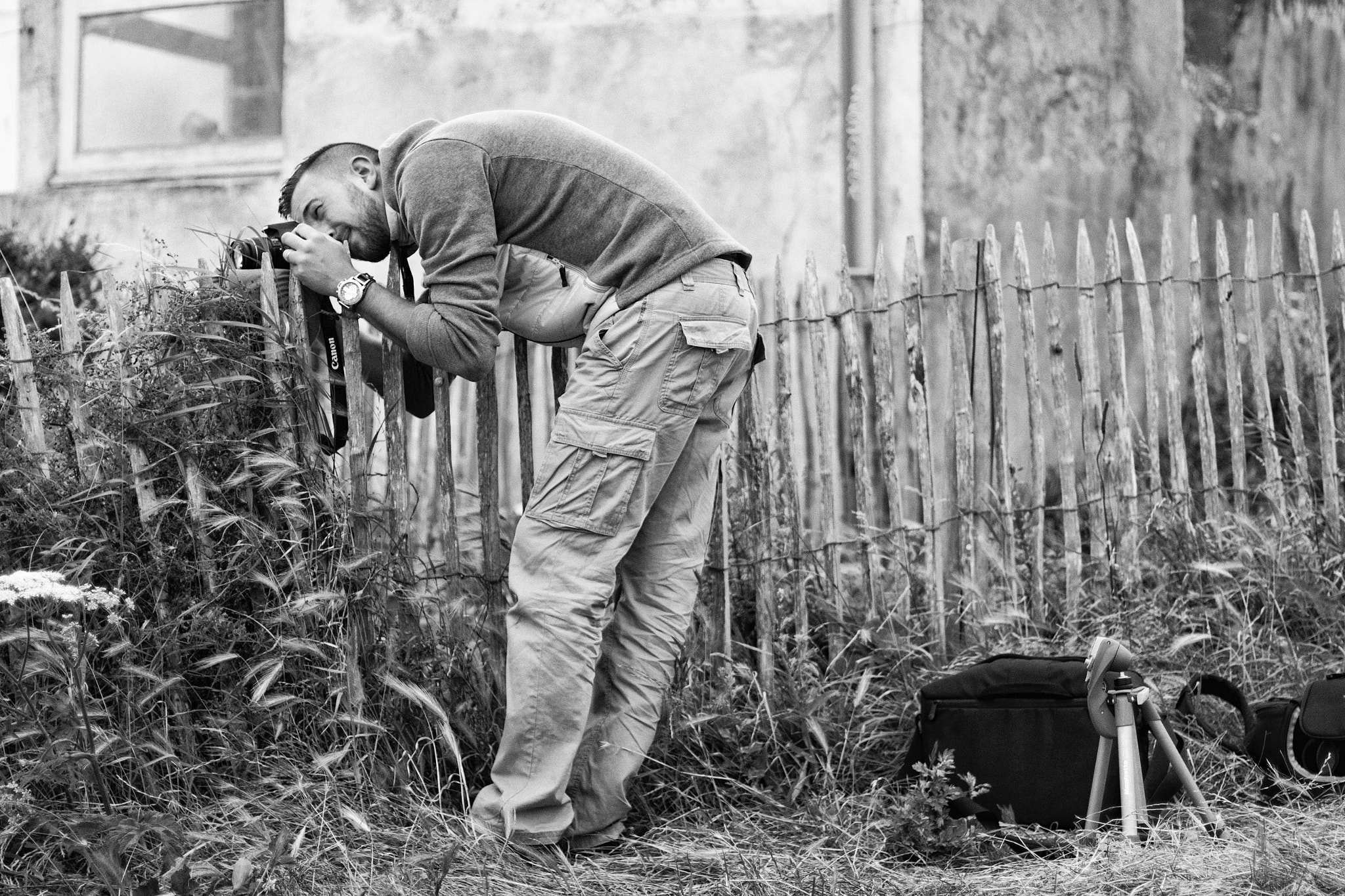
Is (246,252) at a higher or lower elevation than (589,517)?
higher

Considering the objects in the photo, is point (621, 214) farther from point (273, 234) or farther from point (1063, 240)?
point (1063, 240)

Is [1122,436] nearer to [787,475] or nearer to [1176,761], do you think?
[787,475]

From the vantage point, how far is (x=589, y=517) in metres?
3.07

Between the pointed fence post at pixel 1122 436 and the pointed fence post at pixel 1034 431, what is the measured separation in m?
0.24

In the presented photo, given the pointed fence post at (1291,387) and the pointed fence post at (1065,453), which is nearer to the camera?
the pointed fence post at (1065,453)

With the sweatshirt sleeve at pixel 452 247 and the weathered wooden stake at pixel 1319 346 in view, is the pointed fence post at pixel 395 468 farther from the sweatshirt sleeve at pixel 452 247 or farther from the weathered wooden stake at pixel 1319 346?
the weathered wooden stake at pixel 1319 346

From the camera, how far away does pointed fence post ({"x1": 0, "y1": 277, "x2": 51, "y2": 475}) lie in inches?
139

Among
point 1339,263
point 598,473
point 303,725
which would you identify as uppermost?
point 1339,263

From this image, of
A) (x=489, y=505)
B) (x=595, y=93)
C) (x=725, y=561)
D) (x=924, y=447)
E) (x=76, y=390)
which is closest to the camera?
(x=76, y=390)

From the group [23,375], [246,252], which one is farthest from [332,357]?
[23,375]

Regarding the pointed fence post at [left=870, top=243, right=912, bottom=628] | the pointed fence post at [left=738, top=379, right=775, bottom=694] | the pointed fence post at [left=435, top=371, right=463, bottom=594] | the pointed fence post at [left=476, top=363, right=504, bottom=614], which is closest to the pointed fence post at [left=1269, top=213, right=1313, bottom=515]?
the pointed fence post at [left=870, top=243, right=912, bottom=628]

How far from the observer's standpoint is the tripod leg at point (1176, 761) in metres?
2.90

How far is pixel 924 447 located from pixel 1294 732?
131 centimetres

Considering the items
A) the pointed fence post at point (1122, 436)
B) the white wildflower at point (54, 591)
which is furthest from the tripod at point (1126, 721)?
the white wildflower at point (54, 591)
